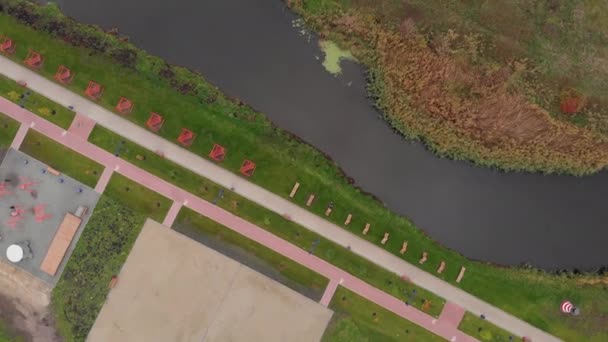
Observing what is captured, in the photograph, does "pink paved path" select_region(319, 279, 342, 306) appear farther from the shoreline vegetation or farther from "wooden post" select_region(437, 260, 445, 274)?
"wooden post" select_region(437, 260, 445, 274)

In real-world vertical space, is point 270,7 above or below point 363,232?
above

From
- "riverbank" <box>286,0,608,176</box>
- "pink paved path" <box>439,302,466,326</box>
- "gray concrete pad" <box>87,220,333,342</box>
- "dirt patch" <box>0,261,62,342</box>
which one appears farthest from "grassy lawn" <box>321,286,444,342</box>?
"dirt patch" <box>0,261,62,342</box>

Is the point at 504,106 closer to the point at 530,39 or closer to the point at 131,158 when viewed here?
the point at 530,39

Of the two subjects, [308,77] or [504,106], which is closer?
[504,106]

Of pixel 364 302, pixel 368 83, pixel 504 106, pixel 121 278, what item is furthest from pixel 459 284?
pixel 121 278

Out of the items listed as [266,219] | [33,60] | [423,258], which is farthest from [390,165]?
[33,60]

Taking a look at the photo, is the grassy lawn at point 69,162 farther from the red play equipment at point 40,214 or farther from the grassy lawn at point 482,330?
the grassy lawn at point 482,330

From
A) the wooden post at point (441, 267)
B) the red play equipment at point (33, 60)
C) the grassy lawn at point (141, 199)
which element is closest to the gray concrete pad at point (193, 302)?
the grassy lawn at point (141, 199)
